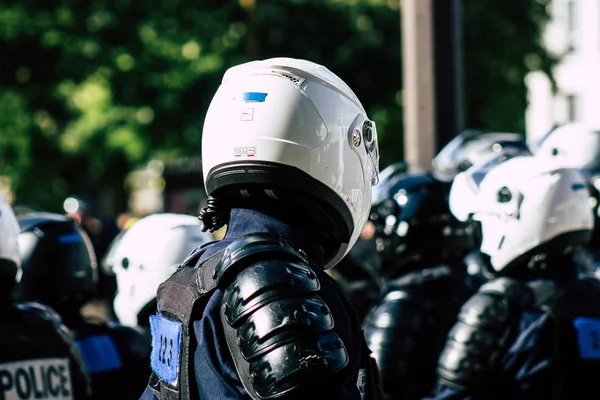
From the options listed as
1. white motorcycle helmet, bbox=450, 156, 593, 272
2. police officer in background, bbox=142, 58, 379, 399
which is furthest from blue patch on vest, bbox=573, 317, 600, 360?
police officer in background, bbox=142, 58, 379, 399

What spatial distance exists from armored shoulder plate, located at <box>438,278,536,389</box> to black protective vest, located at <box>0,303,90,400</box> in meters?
1.42

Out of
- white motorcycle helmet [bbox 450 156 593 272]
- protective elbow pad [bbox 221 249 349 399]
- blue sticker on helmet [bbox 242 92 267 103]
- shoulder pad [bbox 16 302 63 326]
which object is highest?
blue sticker on helmet [bbox 242 92 267 103]

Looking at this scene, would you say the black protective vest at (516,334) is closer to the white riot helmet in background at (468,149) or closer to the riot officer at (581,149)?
the white riot helmet in background at (468,149)

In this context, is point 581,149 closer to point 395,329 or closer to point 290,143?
point 395,329

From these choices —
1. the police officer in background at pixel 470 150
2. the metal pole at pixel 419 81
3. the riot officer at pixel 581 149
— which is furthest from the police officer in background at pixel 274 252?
the metal pole at pixel 419 81

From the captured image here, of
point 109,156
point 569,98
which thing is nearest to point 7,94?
point 109,156

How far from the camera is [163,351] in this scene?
96.5 inches

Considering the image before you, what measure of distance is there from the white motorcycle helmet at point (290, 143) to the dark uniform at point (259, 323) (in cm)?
8

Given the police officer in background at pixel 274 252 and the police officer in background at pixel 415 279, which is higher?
the police officer in background at pixel 274 252

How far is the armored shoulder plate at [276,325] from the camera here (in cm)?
207

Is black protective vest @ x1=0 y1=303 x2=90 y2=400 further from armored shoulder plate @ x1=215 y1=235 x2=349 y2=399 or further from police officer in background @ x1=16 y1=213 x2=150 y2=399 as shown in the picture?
armored shoulder plate @ x1=215 y1=235 x2=349 y2=399

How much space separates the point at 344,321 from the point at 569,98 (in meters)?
30.8

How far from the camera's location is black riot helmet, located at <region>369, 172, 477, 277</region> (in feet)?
16.1

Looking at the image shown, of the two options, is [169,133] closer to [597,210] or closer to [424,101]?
[424,101]
